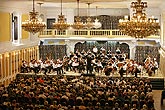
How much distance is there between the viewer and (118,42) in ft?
130

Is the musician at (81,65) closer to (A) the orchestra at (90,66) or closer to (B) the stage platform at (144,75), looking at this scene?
(A) the orchestra at (90,66)

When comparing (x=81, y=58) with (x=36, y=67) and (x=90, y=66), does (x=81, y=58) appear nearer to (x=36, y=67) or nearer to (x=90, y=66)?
(x=90, y=66)

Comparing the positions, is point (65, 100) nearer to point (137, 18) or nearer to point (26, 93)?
point (26, 93)

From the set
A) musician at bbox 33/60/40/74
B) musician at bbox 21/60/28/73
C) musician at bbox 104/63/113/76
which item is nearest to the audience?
musician at bbox 104/63/113/76

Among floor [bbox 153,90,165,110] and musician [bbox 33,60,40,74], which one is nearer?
floor [bbox 153,90,165,110]

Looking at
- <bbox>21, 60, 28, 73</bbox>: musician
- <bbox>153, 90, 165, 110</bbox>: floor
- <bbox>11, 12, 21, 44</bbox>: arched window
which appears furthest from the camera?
<bbox>11, 12, 21, 44</bbox>: arched window

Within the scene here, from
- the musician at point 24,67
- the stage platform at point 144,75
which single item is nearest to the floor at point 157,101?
the stage platform at point 144,75

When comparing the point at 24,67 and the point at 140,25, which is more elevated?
the point at 140,25

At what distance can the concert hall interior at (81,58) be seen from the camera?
701 inches

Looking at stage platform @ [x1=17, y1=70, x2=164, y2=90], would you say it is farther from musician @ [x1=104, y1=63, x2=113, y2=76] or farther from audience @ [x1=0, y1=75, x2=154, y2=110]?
audience @ [x1=0, y1=75, x2=154, y2=110]

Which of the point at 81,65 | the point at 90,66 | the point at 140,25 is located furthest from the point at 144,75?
the point at 140,25

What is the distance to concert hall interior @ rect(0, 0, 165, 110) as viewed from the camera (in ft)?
58.4

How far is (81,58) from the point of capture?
106ft

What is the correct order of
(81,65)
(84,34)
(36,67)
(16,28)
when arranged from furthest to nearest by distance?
(84,34) < (16,28) < (81,65) < (36,67)
